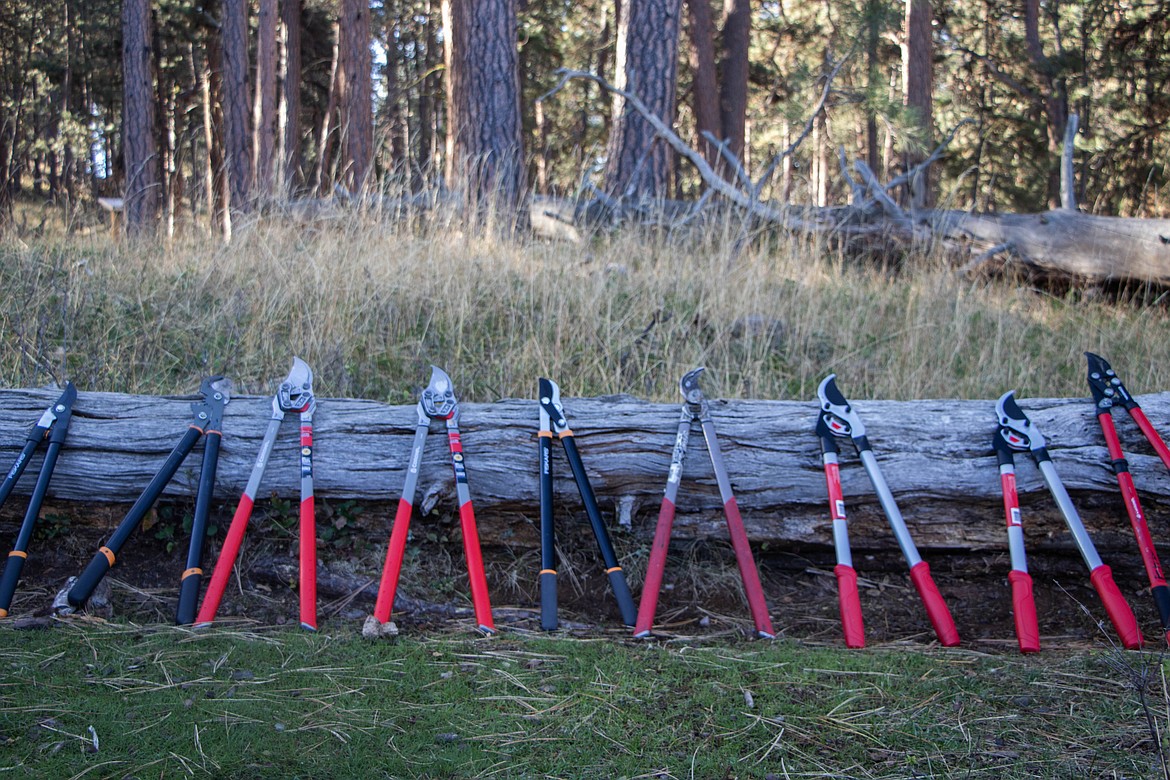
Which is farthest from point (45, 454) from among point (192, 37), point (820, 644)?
point (192, 37)

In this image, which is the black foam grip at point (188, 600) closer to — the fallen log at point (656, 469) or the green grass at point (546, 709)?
the green grass at point (546, 709)

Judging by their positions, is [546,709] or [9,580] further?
[9,580]

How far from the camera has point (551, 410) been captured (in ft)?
10.8

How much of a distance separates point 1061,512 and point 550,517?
1892 millimetres

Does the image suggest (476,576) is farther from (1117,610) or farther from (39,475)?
(1117,610)

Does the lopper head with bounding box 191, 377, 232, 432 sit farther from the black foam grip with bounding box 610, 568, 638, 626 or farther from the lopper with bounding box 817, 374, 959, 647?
the lopper with bounding box 817, 374, 959, 647

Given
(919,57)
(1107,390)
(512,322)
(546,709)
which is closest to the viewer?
(546,709)

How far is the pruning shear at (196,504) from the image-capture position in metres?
2.91

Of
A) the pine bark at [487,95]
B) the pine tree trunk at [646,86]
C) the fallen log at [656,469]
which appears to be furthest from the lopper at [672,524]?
the pine tree trunk at [646,86]

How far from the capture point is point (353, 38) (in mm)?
12461

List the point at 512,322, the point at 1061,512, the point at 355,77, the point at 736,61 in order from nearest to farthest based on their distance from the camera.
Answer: the point at 1061,512, the point at 512,322, the point at 355,77, the point at 736,61

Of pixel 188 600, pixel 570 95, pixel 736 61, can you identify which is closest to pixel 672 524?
pixel 188 600

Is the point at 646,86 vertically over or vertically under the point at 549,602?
over

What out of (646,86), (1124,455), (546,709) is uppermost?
(646,86)
